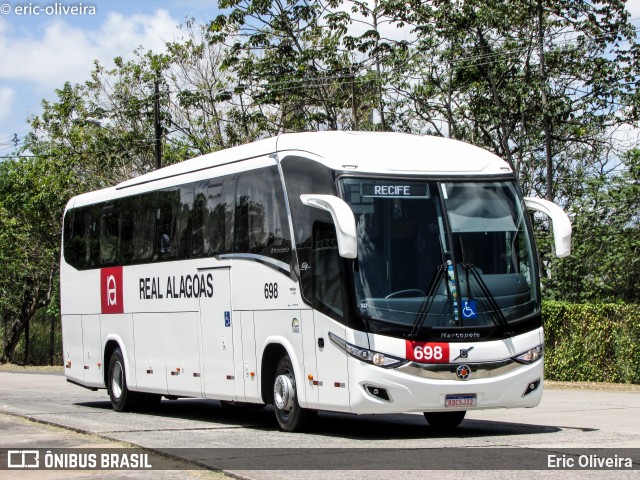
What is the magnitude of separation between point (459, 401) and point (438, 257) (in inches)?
64.5

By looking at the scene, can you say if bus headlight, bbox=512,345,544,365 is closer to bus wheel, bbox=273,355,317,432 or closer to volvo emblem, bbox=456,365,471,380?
volvo emblem, bbox=456,365,471,380

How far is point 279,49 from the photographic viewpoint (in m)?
35.1

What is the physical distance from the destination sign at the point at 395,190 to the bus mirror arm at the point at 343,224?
595 mm

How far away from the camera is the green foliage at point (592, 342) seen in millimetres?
24031

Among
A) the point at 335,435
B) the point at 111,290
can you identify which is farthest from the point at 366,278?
the point at 111,290

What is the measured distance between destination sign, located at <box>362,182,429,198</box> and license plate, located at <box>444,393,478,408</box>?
235 centimetres

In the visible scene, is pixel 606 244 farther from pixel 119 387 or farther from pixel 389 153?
pixel 389 153

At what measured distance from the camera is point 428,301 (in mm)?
12633

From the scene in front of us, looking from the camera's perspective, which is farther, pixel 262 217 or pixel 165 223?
pixel 165 223

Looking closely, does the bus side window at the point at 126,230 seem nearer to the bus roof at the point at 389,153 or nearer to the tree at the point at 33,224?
the bus roof at the point at 389,153

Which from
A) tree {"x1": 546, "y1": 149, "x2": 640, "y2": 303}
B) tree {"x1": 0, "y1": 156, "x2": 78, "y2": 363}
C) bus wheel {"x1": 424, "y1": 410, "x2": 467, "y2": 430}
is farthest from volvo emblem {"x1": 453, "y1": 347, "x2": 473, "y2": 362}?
tree {"x1": 0, "y1": 156, "x2": 78, "y2": 363}

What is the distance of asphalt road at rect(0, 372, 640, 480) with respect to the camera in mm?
10172

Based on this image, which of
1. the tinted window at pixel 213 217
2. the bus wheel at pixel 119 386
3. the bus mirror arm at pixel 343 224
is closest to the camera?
the bus mirror arm at pixel 343 224

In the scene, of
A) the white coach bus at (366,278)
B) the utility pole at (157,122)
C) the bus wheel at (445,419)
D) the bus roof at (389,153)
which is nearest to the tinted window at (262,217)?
the white coach bus at (366,278)
